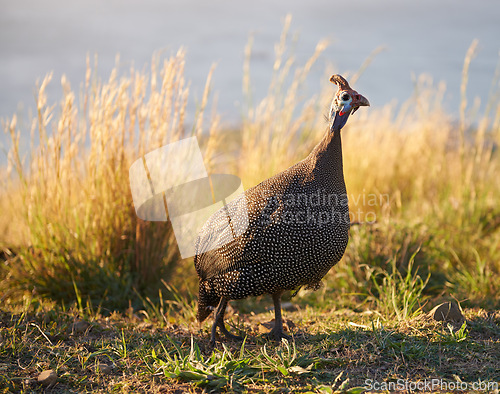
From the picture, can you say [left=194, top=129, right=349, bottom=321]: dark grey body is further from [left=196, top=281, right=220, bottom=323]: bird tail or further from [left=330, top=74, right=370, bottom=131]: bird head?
[left=196, top=281, right=220, bottom=323]: bird tail

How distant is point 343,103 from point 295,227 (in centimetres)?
81

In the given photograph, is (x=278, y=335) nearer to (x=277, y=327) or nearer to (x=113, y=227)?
(x=277, y=327)

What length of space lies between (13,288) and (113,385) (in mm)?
2059

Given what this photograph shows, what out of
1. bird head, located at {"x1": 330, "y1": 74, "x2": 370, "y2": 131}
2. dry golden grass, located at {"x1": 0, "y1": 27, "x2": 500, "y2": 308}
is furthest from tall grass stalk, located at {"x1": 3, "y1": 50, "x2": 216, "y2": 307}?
bird head, located at {"x1": 330, "y1": 74, "x2": 370, "y2": 131}

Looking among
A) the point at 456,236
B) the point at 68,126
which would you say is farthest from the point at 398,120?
the point at 68,126

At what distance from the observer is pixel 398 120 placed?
8.03 meters

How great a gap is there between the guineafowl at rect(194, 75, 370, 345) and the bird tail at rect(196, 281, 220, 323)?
21cm

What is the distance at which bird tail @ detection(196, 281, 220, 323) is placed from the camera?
312 cm

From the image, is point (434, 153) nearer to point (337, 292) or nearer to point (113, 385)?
point (337, 292)

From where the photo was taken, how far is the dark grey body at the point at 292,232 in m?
2.73

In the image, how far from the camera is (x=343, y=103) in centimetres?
281

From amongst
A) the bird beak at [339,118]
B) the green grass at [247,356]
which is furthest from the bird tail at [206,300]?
the bird beak at [339,118]

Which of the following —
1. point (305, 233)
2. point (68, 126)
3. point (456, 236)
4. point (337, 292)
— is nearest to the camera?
point (305, 233)

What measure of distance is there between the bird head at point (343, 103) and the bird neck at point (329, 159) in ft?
0.21
